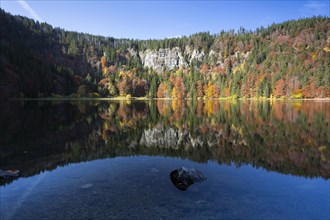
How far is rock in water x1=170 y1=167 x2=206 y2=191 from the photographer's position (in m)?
17.3

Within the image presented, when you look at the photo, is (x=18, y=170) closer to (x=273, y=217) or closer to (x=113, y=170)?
(x=113, y=170)

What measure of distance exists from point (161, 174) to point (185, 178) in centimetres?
288

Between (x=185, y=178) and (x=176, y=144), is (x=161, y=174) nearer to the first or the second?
(x=185, y=178)

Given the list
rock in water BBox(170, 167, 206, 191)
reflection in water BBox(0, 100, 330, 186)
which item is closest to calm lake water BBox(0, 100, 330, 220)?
reflection in water BBox(0, 100, 330, 186)

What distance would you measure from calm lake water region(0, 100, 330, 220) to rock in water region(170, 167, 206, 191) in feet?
1.21

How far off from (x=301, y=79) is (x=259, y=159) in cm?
16966

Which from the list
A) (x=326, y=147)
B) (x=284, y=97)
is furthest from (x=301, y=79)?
(x=326, y=147)

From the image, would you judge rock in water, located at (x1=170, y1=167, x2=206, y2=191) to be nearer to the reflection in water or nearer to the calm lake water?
the calm lake water

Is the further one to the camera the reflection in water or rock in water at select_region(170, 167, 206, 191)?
the reflection in water

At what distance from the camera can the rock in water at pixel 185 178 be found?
1734cm

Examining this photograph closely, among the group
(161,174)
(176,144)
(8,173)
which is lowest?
(161,174)

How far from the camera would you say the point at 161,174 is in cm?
2006

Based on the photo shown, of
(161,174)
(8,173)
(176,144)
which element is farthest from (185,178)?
(176,144)

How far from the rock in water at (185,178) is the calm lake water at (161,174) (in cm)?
37
